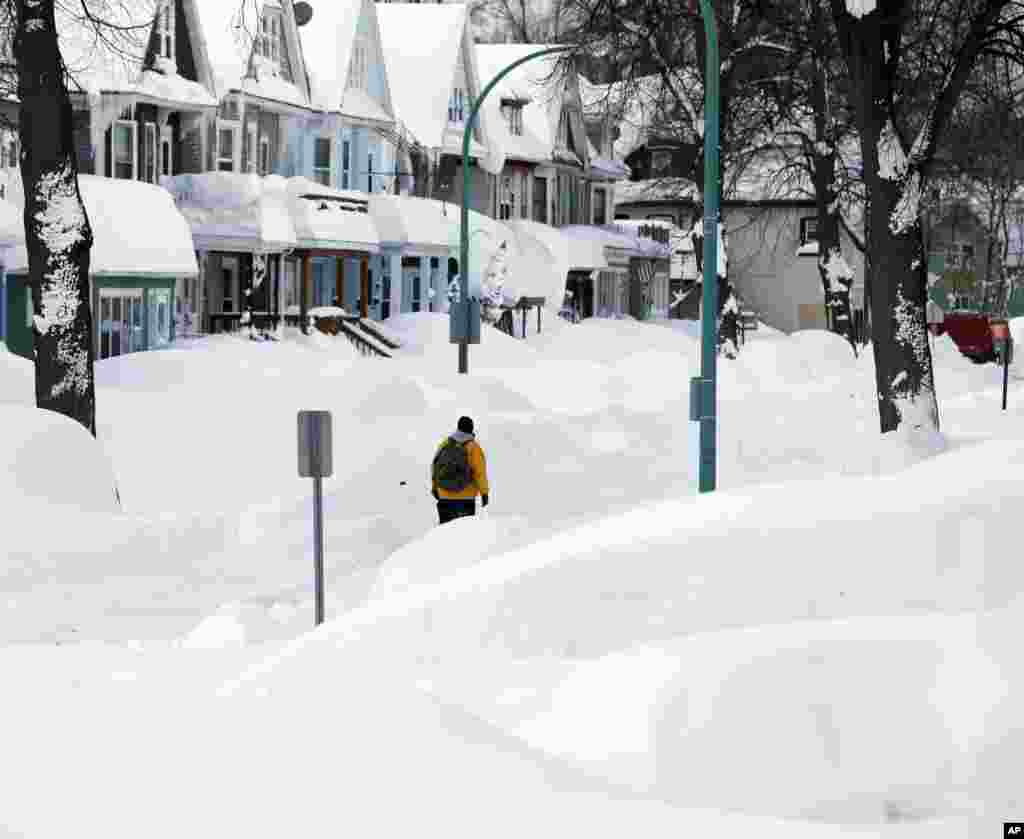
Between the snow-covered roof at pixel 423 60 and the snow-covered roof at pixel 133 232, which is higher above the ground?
the snow-covered roof at pixel 423 60

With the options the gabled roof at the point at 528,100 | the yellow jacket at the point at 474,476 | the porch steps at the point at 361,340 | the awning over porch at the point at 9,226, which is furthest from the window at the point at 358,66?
the yellow jacket at the point at 474,476

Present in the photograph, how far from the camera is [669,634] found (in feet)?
25.2

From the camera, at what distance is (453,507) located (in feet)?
62.6

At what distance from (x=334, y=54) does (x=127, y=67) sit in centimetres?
1478

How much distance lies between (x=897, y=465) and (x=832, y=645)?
606 inches

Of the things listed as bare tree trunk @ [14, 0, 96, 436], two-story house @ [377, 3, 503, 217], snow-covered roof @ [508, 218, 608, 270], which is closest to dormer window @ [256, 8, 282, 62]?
two-story house @ [377, 3, 503, 217]

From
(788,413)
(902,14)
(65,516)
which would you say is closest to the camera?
(65,516)

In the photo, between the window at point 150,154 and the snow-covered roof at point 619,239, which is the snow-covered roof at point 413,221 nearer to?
the window at point 150,154

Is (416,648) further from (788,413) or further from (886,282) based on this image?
(788,413)

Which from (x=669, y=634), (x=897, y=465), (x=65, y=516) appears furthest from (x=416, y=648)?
(x=897, y=465)

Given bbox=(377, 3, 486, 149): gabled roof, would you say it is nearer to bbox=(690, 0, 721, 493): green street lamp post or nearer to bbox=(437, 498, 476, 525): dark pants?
bbox=(690, 0, 721, 493): green street lamp post

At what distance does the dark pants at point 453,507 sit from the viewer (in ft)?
62.5

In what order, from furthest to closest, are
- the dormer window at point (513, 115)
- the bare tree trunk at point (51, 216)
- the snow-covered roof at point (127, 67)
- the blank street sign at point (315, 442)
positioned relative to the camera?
1. the dormer window at point (513, 115)
2. the snow-covered roof at point (127, 67)
3. the bare tree trunk at point (51, 216)
4. the blank street sign at point (315, 442)

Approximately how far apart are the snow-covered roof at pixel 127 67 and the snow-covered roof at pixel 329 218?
14.0 ft
